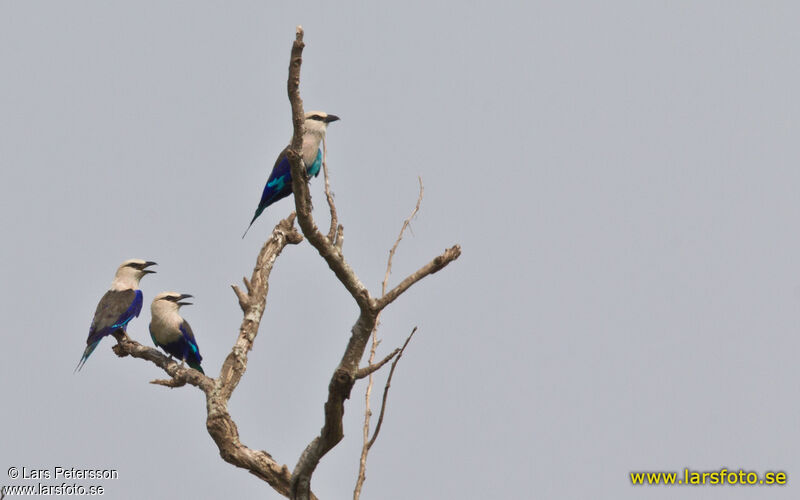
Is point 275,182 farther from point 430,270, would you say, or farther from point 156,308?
point 430,270

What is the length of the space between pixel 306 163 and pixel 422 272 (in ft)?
8.69

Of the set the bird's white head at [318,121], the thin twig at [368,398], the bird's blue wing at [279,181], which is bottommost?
the thin twig at [368,398]

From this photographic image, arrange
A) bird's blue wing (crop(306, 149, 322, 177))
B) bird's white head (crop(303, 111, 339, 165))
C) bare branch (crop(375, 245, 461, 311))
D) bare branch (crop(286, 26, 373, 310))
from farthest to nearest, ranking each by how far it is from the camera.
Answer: bird's blue wing (crop(306, 149, 322, 177))
bird's white head (crop(303, 111, 339, 165))
bare branch (crop(375, 245, 461, 311))
bare branch (crop(286, 26, 373, 310))

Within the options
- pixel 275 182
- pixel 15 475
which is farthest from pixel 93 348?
pixel 275 182

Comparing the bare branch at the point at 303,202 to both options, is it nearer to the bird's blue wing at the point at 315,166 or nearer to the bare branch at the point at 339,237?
the bare branch at the point at 339,237

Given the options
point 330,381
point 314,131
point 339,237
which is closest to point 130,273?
point 314,131

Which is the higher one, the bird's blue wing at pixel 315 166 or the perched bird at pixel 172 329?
the bird's blue wing at pixel 315 166

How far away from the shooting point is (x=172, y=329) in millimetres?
7988

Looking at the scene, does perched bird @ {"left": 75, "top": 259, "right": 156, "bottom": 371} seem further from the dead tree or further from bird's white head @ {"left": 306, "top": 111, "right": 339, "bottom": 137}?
bird's white head @ {"left": 306, "top": 111, "right": 339, "bottom": 137}

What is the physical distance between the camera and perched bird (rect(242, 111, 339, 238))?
737cm

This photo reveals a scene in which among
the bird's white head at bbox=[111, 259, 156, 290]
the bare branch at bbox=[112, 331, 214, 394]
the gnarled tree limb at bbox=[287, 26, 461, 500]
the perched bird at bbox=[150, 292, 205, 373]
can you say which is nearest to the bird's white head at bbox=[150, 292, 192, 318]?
the perched bird at bbox=[150, 292, 205, 373]

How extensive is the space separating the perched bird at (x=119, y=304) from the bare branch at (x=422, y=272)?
3279 mm

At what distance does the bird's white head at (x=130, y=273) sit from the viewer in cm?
827

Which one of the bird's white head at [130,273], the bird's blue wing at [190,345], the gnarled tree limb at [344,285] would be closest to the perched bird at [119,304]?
the bird's white head at [130,273]
